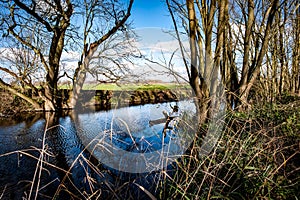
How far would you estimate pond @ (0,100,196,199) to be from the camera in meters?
1.94

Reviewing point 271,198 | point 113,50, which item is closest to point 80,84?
point 113,50

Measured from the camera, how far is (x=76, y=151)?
4223mm

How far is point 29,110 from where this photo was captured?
936 centimetres

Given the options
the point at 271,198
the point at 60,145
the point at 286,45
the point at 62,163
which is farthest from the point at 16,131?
the point at 286,45

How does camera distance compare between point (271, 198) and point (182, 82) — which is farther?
point (182, 82)

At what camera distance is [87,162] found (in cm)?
162

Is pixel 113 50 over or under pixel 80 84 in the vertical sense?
over

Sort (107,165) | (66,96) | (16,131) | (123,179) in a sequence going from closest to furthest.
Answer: (123,179), (107,165), (16,131), (66,96)

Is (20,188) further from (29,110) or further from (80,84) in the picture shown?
(80,84)

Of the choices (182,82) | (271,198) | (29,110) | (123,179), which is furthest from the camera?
(29,110)

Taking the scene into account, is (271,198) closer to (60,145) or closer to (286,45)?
(60,145)

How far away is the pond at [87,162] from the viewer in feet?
6.35

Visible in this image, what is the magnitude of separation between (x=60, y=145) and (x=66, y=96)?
256 inches

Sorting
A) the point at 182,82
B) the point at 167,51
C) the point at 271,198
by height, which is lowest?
the point at 271,198
